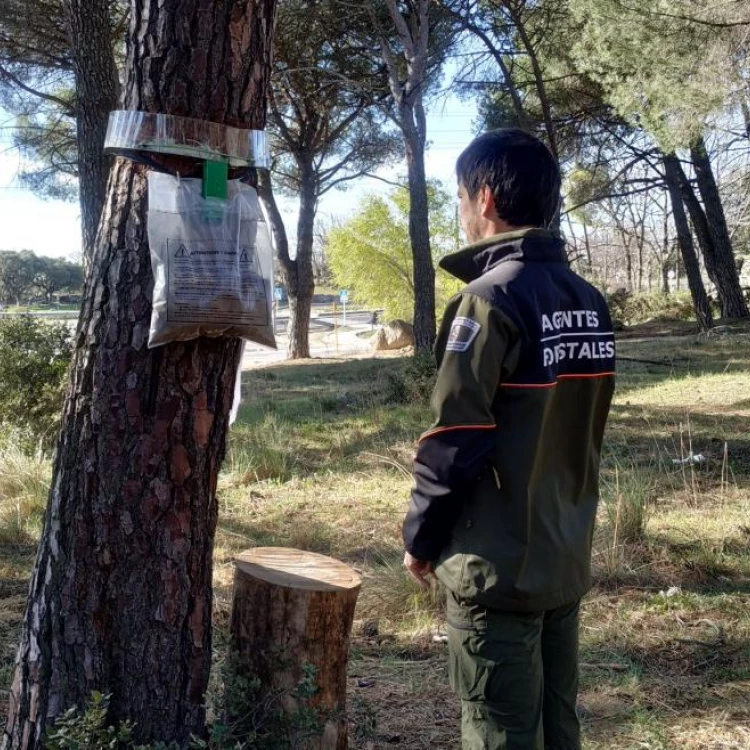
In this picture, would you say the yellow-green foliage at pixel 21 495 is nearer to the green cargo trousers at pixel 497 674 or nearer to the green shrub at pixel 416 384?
the green cargo trousers at pixel 497 674

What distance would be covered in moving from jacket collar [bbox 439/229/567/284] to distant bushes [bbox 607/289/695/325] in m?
22.5

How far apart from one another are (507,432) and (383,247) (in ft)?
90.0

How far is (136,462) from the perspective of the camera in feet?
6.94

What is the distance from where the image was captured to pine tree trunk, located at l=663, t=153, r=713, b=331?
18.2 meters

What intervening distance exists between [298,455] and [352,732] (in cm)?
449

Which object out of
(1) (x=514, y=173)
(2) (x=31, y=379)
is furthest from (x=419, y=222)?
(1) (x=514, y=173)

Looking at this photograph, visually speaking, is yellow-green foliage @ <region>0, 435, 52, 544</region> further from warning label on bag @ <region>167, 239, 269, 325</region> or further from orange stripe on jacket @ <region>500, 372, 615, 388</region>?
orange stripe on jacket @ <region>500, 372, 615, 388</region>

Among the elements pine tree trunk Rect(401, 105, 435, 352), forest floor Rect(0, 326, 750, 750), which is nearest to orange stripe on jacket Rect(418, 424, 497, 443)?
forest floor Rect(0, 326, 750, 750)

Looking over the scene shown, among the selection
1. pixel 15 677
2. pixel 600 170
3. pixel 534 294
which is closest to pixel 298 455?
pixel 15 677

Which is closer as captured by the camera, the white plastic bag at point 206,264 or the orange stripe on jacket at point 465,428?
the orange stripe on jacket at point 465,428

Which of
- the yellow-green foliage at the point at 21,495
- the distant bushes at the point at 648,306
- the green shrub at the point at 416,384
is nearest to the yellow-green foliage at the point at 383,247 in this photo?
the distant bushes at the point at 648,306

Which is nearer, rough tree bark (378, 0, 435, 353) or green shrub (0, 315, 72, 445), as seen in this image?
green shrub (0, 315, 72, 445)

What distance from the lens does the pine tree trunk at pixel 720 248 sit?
1797 centimetres

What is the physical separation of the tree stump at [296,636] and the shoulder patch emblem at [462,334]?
92cm
